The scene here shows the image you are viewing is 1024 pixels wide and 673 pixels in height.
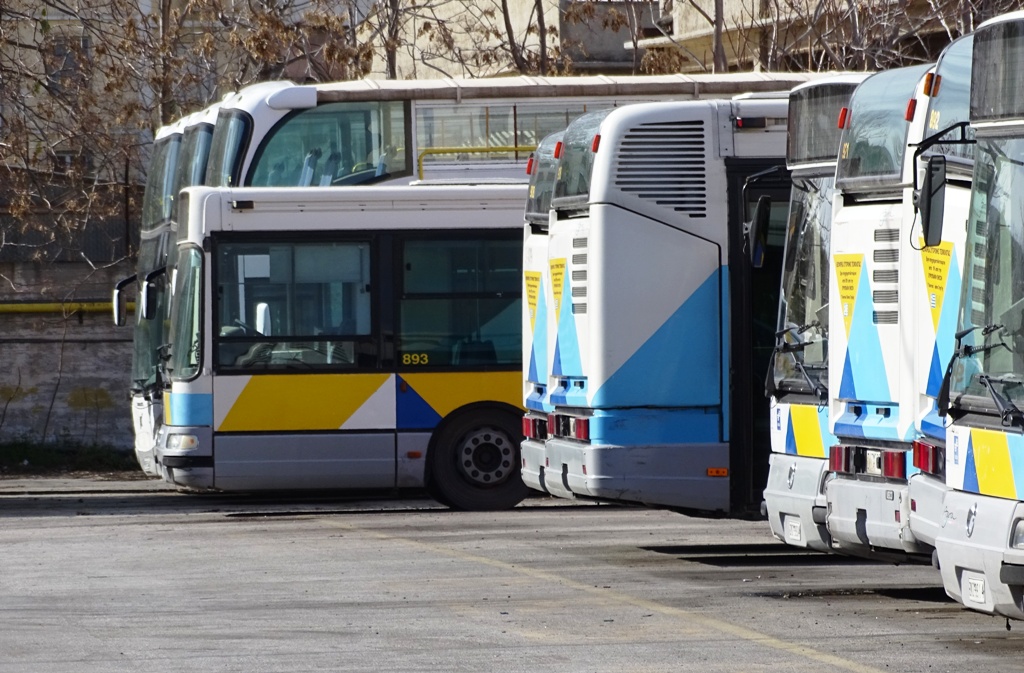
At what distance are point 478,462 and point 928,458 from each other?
8884 millimetres

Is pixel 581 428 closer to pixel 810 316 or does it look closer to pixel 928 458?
pixel 810 316

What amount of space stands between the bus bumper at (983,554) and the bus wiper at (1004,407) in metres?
0.31

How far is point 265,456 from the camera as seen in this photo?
56.0 ft

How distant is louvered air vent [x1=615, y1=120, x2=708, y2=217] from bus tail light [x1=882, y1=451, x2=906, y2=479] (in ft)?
11.4

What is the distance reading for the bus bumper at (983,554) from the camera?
7432 millimetres

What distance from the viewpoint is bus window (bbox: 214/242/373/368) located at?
17250 millimetres

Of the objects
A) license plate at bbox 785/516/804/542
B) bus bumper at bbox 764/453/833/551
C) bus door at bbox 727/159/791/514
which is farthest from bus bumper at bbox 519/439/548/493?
license plate at bbox 785/516/804/542

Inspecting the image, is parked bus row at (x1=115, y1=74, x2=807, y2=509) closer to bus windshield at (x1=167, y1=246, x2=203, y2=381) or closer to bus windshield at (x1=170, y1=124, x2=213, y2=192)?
bus windshield at (x1=167, y1=246, x2=203, y2=381)

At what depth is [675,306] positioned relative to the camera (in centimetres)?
1305

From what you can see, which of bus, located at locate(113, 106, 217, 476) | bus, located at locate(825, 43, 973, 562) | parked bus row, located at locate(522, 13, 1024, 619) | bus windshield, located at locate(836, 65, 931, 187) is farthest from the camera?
bus, located at locate(113, 106, 217, 476)

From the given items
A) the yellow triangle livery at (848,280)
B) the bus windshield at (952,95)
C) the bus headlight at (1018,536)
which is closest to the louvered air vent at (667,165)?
the yellow triangle livery at (848,280)

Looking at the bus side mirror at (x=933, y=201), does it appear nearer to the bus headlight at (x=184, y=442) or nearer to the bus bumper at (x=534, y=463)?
the bus bumper at (x=534, y=463)

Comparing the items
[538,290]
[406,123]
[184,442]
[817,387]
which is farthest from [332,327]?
[817,387]

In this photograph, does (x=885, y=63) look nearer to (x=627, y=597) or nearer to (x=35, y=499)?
(x=35, y=499)
